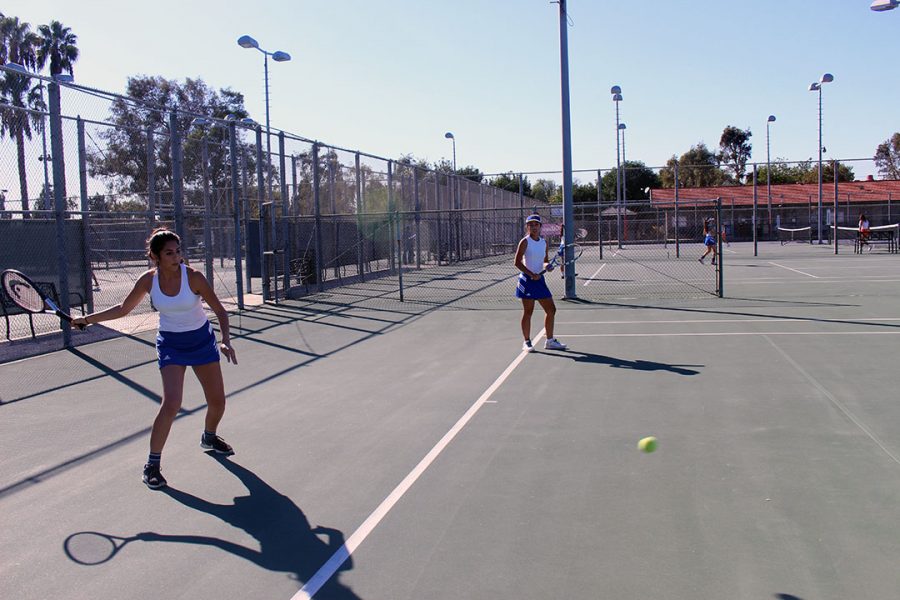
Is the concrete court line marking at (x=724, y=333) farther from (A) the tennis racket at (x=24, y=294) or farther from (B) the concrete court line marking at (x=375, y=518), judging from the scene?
(A) the tennis racket at (x=24, y=294)

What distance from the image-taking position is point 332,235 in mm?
22797

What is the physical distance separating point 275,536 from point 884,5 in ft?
65.3

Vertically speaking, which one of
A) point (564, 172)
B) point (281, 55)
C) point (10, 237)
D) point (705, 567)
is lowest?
point (705, 567)

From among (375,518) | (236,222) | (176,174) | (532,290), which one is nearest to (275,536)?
(375,518)

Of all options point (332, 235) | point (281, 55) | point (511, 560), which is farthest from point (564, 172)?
point (511, 560)

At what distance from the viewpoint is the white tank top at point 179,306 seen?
5.69m

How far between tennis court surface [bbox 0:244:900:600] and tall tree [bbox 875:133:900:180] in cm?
9237

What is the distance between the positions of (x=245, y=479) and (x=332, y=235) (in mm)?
17475

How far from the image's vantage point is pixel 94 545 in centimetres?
457

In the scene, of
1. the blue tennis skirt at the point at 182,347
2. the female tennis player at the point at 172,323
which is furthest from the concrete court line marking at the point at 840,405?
the blue tennis skirt at the point at 182,347

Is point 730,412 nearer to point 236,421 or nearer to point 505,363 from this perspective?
point 505,363

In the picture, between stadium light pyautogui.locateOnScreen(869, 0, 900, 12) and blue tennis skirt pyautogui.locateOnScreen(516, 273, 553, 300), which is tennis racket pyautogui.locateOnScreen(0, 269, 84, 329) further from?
stadium light pyautogui.locateOnScreen(869, 0, 900, 12)

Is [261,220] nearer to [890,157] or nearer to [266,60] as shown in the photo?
[266,60]

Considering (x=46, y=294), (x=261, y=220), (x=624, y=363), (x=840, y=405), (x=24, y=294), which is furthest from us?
(x=261, y=220)
